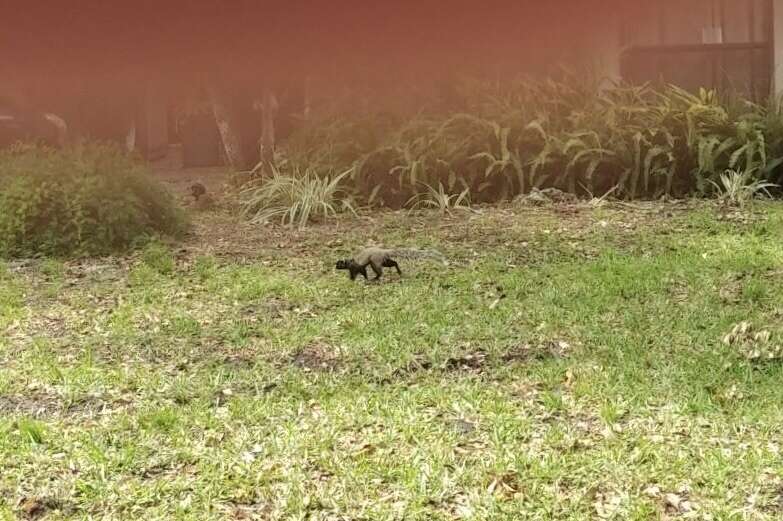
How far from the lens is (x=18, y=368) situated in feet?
11.6

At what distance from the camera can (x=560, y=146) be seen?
7332mm

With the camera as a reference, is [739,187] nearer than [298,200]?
Yes

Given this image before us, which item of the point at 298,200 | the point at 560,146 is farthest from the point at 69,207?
the point at 560,146

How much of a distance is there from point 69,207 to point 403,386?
3.49 meters

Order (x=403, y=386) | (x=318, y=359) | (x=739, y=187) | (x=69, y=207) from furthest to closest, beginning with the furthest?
1. (x=739, y=187)
2. (x=69, y=207)
3. (x=318, y=359)
4. (x=403, y=386)

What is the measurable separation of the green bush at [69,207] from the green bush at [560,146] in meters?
1.86

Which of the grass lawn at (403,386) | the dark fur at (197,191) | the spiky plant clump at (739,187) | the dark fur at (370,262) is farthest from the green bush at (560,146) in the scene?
the dark fur at (370,262)

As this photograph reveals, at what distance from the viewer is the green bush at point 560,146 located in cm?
732

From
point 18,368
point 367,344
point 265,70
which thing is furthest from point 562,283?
point 265,70

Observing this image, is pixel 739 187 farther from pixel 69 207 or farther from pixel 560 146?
pixel 69 207

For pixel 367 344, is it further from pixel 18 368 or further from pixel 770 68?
pixel 770 68

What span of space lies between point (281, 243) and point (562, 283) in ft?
7.25

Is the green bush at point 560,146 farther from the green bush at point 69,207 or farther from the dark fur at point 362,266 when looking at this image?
the dark fur at point 362,266

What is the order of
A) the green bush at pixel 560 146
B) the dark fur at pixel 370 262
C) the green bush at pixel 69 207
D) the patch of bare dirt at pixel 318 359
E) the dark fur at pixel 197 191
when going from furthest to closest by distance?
the dark fur at pixel 197 191, the green bush at pixel 560 146, the green bush at pixel 69 207, the dark fur at pixel 370 262, the patch of bare dirt at pixel 318 359
